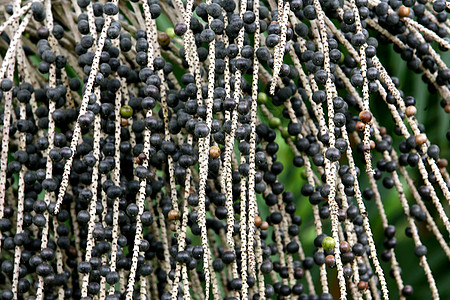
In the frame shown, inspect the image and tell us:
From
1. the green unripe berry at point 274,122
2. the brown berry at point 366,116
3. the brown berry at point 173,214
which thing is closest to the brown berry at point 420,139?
the brown berry at point 366,116

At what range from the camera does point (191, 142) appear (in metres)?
0.89

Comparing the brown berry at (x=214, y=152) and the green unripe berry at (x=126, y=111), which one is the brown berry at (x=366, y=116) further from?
the green unripe berry at (x=126, y=111)

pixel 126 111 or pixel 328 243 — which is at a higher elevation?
pixel 126 111

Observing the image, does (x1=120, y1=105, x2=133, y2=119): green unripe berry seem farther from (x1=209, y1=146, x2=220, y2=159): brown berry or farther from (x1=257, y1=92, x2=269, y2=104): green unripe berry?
(x1=257, y1=92, x2=269, y2=104): green unripe berry

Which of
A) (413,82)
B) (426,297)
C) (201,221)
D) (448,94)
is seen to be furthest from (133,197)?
(426,297)

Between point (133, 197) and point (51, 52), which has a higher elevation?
point (51, 52)

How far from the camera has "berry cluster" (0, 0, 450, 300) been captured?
→ 0.83 m

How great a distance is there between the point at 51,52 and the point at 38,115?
123 millimetres

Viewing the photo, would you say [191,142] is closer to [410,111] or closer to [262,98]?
[262,98]

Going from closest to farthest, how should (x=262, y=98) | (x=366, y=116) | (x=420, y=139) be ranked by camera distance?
(x=366, y=116), (x=420, y=139), (x=262, y=98)

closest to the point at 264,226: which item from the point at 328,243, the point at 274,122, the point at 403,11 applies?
the point at 328,243

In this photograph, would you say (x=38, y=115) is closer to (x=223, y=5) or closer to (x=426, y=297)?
(x=223, y=5)

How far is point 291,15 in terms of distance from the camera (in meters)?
0.98

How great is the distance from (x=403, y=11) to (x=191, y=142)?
0.46 meters
